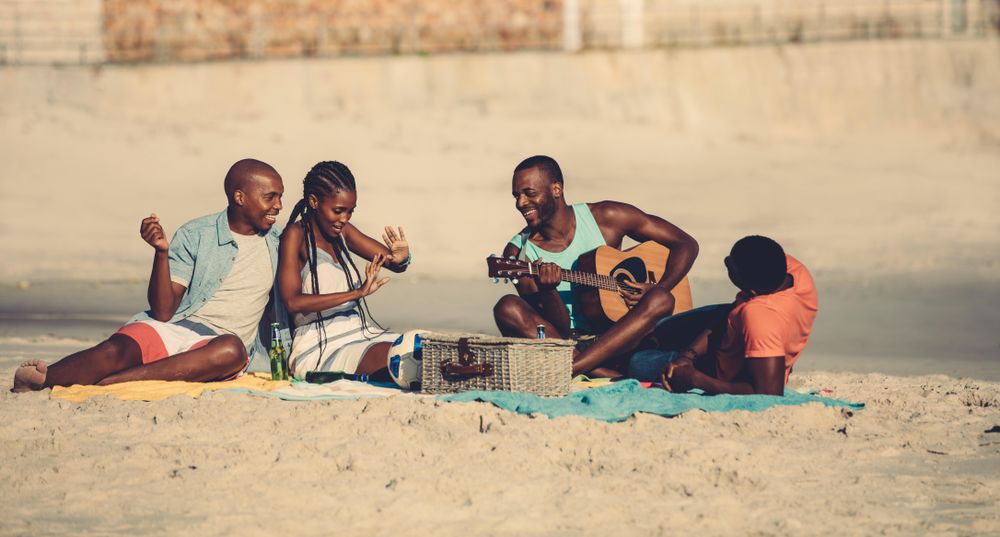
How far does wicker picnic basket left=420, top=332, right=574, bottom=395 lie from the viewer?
265 inches

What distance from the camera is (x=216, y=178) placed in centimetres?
1911

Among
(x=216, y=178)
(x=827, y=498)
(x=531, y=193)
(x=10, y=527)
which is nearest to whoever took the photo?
(x=10, y=527)

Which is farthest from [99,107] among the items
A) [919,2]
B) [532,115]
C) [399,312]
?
[919,2]

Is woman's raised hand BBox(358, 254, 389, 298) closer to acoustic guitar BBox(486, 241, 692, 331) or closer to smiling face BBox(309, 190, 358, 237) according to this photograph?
smiling face BBox(309, 190, 358, 237)

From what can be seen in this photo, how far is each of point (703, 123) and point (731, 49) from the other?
79.0 inches

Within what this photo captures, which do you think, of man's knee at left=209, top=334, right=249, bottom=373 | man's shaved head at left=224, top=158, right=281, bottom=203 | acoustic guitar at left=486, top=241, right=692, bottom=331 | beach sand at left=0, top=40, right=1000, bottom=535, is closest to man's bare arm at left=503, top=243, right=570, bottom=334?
acoustic guitar at left=486, top=241, right=692, bottom=331

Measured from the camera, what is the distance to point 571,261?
7.93 metres

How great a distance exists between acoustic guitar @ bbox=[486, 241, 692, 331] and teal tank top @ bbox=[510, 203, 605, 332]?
0.20 ft

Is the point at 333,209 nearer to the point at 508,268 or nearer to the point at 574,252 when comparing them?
the point at 508,268

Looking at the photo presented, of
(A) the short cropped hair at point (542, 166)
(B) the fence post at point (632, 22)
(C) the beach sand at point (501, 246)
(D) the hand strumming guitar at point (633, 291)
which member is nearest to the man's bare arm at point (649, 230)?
(D) the hand strumming guitar at point (633, 291)

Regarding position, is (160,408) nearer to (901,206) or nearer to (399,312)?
(399,312)

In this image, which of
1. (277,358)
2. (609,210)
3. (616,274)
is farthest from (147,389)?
(609,210)

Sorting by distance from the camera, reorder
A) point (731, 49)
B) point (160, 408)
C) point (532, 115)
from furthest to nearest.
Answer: point (731, 49) < point (532, 115) < point (160, 408)

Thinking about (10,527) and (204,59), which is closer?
(10,527)
